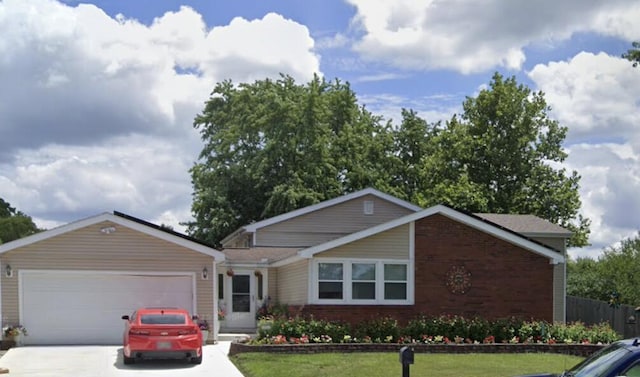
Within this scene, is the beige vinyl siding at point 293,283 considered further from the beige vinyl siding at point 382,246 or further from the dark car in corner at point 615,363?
the dark car in corner at point 615,363

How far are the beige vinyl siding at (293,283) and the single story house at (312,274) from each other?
0.13m

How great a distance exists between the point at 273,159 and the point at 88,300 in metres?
20.0

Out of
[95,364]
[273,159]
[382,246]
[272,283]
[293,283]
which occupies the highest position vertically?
[273,159]

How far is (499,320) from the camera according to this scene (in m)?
22.1

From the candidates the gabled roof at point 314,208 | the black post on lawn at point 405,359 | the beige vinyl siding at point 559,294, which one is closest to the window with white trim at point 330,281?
the gabled roof at point 314,208

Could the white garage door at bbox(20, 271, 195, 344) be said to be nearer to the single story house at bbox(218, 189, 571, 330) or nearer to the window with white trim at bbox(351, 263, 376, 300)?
the single story house at bbox(218, 189, 571, 330)

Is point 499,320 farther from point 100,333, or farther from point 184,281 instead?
point 100,333

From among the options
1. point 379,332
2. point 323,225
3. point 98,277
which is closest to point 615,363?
point 379,332

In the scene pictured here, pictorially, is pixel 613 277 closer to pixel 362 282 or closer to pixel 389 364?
pixel 362 282

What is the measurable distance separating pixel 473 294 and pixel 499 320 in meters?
1.25

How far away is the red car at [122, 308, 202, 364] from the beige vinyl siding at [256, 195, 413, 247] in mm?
13446

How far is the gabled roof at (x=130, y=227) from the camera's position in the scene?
868 inches

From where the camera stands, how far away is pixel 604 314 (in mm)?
27672

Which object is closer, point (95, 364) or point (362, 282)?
point (95, 364)
